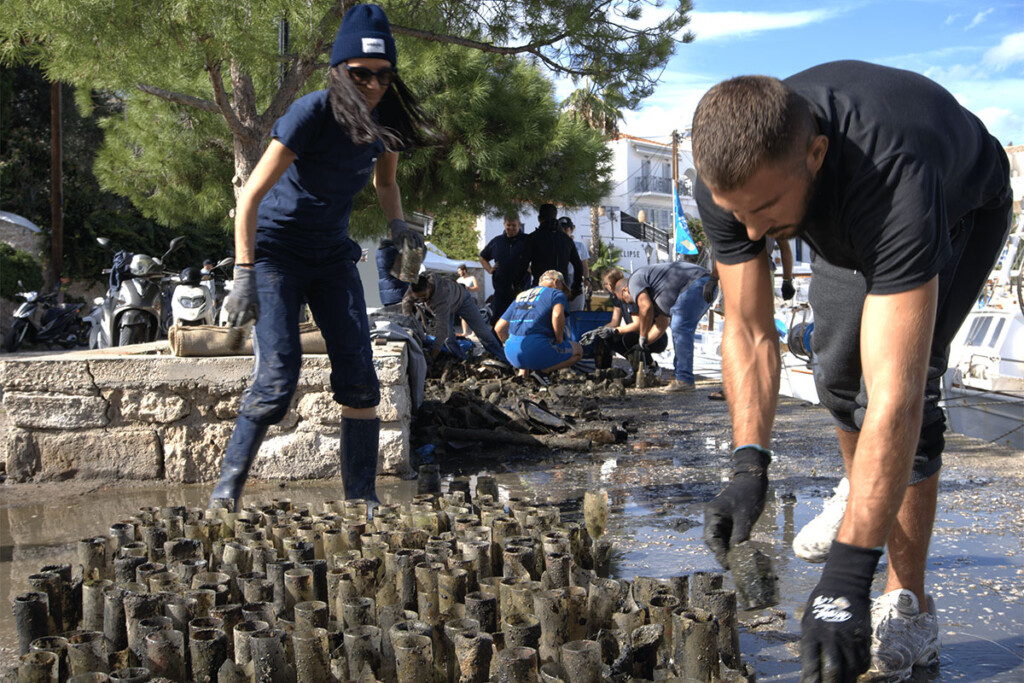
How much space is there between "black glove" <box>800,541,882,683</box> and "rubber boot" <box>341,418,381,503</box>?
8.05 ft

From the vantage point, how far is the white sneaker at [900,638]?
2.31 m

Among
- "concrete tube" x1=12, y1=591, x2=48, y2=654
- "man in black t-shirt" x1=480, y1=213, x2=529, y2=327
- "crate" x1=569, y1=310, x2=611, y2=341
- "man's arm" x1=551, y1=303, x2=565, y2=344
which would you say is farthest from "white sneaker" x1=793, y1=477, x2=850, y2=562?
"crate" x1=569, y1=310, x2=611, y2=341

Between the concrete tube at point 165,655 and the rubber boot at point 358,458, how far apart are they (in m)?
1.79

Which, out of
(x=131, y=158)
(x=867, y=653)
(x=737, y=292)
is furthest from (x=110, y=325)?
(x=867, y=653)

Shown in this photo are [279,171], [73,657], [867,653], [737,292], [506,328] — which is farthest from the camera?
[506,328]

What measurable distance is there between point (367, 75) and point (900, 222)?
228cm

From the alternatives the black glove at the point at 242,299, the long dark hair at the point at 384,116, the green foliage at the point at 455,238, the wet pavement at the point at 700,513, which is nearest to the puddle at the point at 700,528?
the wet pavement at the point at 700,513

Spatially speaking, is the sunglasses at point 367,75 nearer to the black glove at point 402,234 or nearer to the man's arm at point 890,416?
the black glove at point 402,234

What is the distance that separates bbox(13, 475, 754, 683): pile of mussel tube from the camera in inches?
82.1

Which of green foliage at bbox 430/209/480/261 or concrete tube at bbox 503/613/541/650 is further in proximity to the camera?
green foliage at bbox 430/209/480/261

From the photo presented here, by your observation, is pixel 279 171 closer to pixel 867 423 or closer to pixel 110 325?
pixel 867 423

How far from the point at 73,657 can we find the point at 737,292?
75.3 inches

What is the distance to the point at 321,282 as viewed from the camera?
12.6 feet

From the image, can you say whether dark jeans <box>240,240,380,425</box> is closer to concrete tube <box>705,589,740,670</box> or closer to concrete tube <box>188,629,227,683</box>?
concrete tube <box>188,629,227,683</box>
